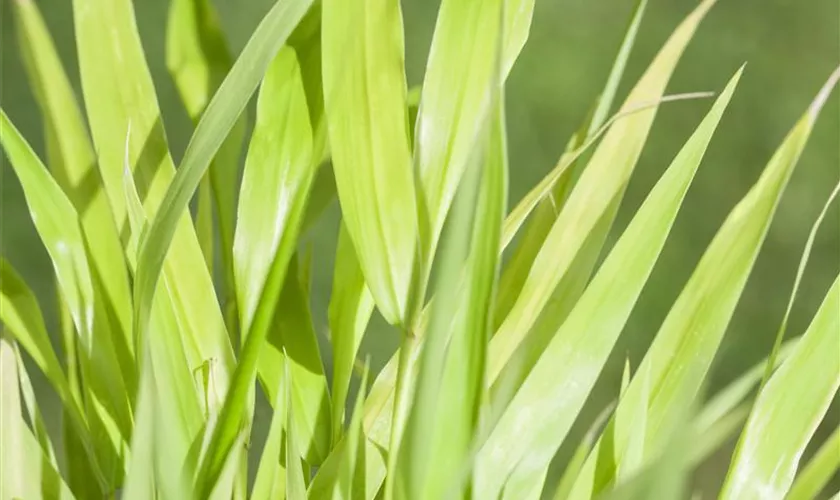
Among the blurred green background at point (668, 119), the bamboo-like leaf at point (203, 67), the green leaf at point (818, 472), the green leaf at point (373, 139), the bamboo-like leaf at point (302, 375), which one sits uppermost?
the blurred green background at point (668, 119)

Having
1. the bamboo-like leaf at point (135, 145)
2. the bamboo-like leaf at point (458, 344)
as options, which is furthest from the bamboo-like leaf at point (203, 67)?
the bamboo-like leaf at point (458, 344)

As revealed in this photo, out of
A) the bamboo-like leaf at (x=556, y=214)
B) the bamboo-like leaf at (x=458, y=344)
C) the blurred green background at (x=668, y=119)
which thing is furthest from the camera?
the blurred green background at (x=668, y=119)

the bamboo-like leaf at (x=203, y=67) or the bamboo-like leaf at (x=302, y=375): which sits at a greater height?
the bamboo-like leaf at (x=203, y=67)

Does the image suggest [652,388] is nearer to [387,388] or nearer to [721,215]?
[387,388]

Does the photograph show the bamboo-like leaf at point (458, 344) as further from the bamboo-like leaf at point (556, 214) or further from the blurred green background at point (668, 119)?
the blurred green background at point (668, 119)

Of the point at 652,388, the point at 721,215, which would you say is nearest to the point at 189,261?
the point at 652,388

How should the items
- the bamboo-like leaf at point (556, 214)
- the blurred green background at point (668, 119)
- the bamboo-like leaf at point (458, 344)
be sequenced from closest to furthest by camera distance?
the bamboo-like leaf at point (458, 344), the bamboo-like leaf at point (556, 214), the blurred green background at point (668, 119)

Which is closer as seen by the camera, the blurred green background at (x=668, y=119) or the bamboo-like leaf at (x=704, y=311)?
the bamboo-like leaf at (x=704, y=311)
